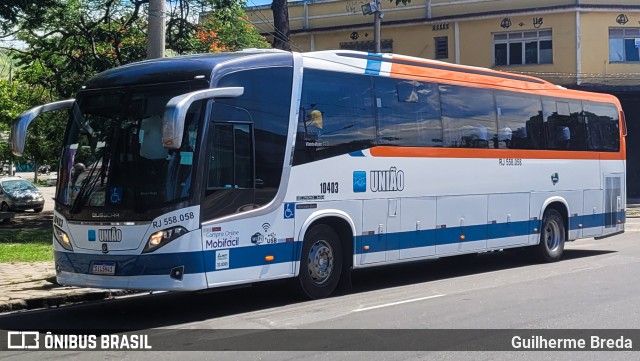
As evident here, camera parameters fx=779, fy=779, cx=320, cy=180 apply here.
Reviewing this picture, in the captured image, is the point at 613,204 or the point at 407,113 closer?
the point at 407,113

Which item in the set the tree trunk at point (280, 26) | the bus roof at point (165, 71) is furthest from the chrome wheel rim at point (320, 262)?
the tree trunk at point (280, 26)

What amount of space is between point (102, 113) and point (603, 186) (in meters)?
12.9

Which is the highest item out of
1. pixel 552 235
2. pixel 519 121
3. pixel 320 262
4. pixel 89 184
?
pixel 519 121

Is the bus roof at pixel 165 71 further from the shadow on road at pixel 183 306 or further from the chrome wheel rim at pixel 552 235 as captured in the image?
the chrome wheel rim at pixel 552 235

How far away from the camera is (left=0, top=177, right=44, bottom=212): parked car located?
120ft

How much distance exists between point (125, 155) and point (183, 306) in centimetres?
269

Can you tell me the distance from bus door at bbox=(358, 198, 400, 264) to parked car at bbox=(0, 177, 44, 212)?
27.7 m

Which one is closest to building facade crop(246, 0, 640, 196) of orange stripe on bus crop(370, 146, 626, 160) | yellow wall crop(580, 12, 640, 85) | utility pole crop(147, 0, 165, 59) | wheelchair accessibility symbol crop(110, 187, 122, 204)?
yellow wall crop(580, 12, 640, 85)

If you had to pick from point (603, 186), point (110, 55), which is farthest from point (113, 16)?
point (603, 186)

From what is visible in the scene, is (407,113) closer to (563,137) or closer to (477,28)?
(563,137)

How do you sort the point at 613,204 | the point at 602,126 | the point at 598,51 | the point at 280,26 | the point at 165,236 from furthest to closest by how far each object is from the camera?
the point at 598,51
the point at 280,26
the point at 613,204
the point at 602,126
the point at 165,236

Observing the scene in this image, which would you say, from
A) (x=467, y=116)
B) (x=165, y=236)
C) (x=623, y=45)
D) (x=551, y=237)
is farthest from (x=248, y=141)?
(x=623, y=45)

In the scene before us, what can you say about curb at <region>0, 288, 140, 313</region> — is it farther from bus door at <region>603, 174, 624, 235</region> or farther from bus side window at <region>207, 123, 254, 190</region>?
bus door at <region>603, 174, 624, 235</region>

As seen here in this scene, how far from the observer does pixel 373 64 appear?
511 inches
